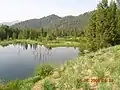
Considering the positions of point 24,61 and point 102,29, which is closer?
point 102,29

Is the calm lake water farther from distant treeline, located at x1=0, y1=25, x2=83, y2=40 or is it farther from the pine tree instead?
distant treeline, located at x1=0, y1=25, x2=83, y2=40

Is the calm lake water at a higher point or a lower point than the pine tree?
lower

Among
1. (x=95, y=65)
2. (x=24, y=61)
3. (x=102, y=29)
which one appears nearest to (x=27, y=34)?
(x=24, y=61)

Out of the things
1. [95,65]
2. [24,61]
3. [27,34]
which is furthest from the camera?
[27,34]

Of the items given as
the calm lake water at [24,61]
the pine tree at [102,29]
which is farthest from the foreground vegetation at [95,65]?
the calm lake water at [24,61]

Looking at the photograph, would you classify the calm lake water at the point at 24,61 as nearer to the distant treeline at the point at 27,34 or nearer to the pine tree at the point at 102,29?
the pine tree at the point at 102,29

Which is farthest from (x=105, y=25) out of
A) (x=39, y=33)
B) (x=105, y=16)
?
(x=39, y=33)

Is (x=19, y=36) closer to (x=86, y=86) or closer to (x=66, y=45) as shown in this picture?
(x=66, y=45)

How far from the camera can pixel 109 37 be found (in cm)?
4491

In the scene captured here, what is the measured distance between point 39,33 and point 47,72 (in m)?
149

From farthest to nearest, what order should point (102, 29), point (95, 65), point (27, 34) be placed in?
point (27, 34)
point (102, 29)
point (95, 65)

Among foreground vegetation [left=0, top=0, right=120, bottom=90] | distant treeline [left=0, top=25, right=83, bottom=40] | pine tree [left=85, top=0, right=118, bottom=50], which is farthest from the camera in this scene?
distant treeline [left=0, top=25, right=83, bottom=40]

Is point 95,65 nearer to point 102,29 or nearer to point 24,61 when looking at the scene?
point 102,29

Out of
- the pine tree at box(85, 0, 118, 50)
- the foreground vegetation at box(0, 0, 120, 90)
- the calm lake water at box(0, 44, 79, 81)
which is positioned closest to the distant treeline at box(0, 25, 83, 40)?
the foreground vegetation at box(0, 0, 120, 90)
